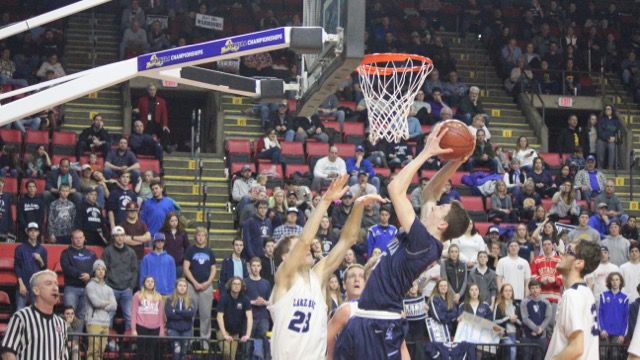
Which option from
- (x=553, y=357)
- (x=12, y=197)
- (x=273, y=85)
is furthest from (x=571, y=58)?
(x=553, y=357)

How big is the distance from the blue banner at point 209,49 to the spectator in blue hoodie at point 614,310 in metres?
9.77

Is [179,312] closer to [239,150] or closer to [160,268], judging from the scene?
[160,268]

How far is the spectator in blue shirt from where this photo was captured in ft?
58.0

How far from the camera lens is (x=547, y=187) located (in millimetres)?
21828

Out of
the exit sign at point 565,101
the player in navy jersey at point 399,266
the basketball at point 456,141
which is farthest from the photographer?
the exit sign at point 565,101

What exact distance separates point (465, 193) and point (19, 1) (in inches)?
466

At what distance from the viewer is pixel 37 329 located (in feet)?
30.6

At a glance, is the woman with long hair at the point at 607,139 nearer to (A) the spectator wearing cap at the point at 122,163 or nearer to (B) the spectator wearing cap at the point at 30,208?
(A) the spectator wearing cap at the point at 122,163

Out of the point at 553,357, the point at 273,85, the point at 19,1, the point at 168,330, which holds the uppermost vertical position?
the point at 19,1

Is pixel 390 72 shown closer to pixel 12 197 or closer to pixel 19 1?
pixel 12 197

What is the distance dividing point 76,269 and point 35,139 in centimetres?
530

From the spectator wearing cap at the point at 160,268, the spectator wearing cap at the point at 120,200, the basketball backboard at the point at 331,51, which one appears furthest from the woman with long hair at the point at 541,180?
the basketball backboard at the point at 331,51

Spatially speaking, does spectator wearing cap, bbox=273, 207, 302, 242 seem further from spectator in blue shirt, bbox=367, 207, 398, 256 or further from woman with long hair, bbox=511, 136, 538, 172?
woman with long hair, bbox=511, 136, 538, 172

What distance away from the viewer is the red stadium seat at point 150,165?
20.4m
